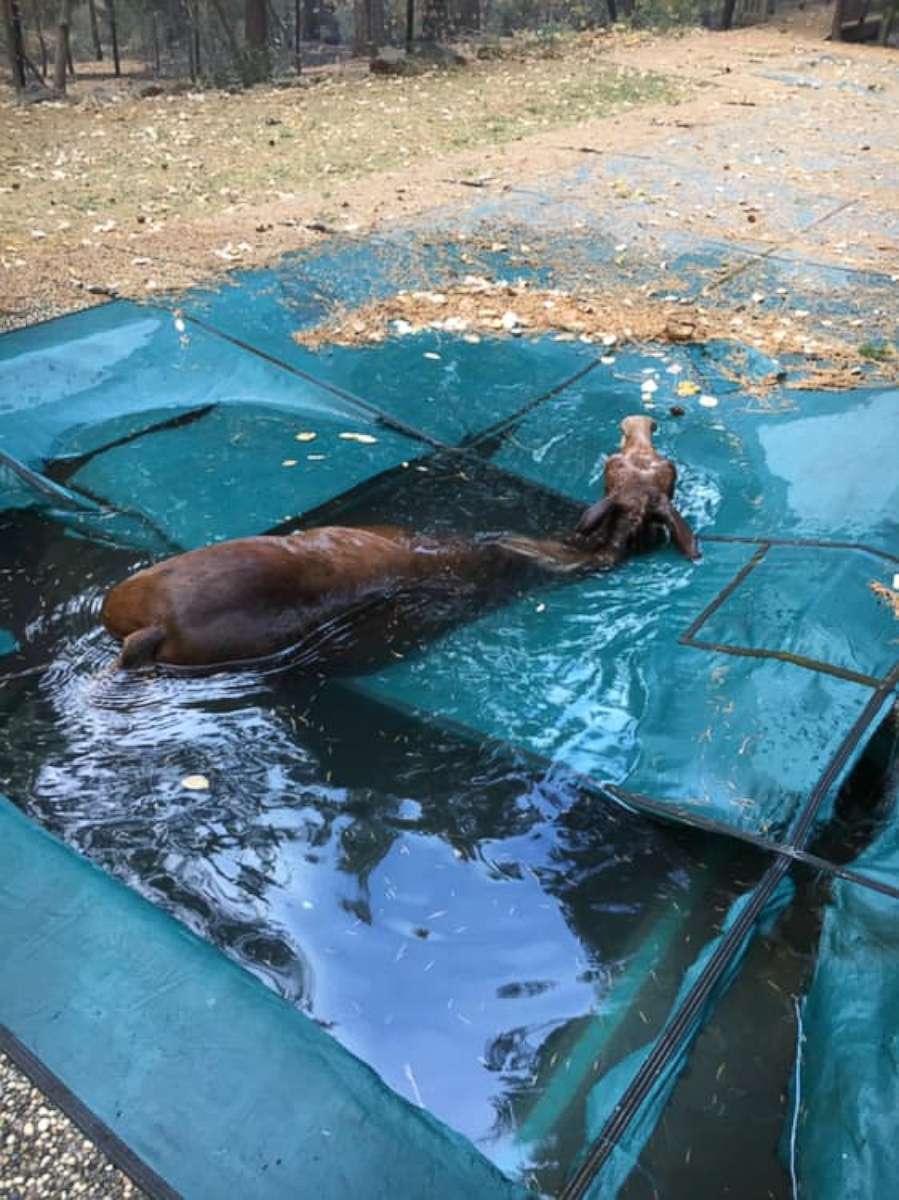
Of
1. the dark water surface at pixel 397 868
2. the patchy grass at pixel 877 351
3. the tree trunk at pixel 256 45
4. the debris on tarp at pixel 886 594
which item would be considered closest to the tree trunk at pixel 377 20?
the tree trunk at pixel 256 45

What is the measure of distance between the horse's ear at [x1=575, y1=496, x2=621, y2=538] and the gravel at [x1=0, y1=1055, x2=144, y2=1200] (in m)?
2.92

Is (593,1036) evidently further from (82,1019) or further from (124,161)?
(124,161)

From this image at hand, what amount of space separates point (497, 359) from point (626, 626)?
7.65 feet

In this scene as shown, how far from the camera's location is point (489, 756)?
3.10 m

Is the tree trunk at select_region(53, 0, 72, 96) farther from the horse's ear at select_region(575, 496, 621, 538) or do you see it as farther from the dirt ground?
the horse's ear at select_region(575, 496, 621, 538)

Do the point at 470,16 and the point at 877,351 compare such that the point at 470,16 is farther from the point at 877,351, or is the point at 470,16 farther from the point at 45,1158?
the point at 45,1158

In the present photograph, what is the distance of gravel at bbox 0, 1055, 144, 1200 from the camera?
74.3 inches

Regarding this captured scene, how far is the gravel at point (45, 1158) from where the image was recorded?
1.89m

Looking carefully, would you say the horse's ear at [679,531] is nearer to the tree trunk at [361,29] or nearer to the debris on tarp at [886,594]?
the debris on tarp at [886,594]

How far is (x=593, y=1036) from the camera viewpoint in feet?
7.50

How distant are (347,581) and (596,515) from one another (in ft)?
3.72

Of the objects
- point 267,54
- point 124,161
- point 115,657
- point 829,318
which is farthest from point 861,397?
point 267,54

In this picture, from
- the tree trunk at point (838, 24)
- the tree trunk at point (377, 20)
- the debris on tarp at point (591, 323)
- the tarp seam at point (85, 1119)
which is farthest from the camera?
the tree trunk at point (377, 20)

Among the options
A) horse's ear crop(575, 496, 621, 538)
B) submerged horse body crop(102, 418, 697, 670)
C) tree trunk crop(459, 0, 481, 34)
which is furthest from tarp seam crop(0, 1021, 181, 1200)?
tree trunk crop(459, 0, 481, 34)
